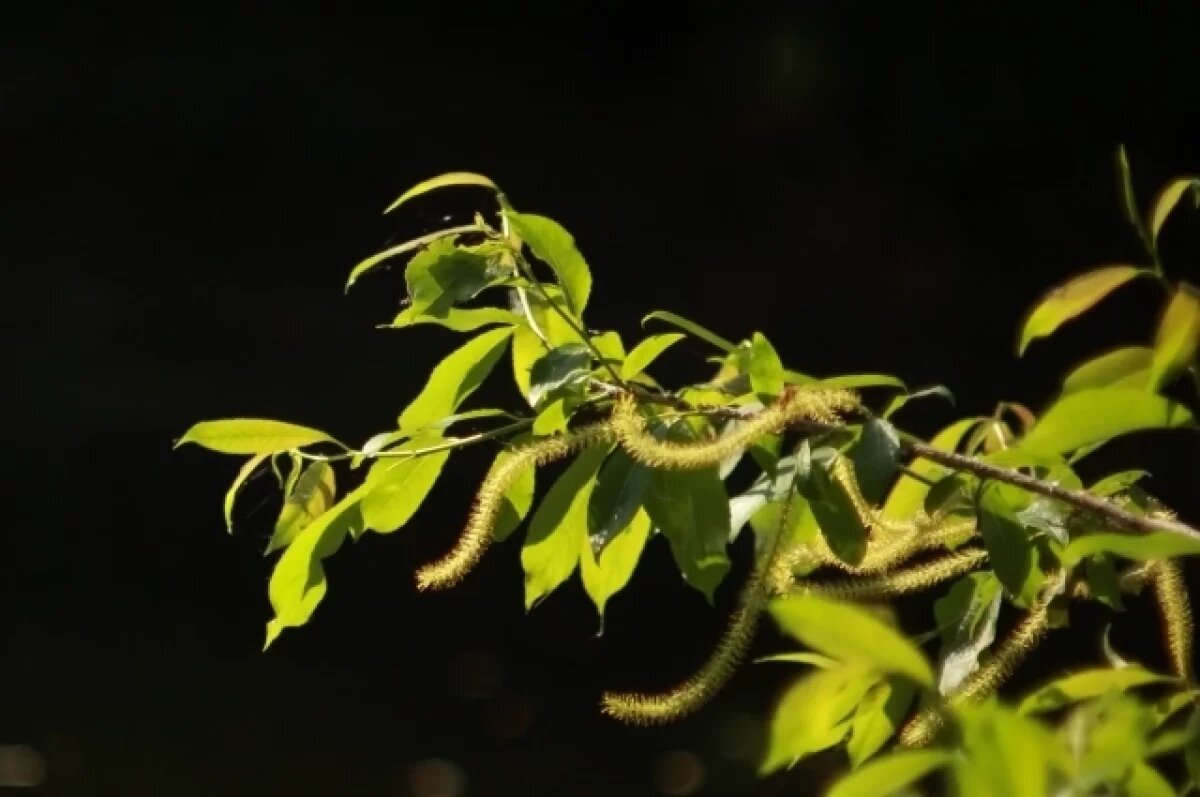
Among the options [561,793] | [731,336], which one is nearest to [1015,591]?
[561,793]

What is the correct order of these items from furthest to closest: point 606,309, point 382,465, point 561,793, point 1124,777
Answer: point 606,309
point 561,793
point 382,465
point 1124,777

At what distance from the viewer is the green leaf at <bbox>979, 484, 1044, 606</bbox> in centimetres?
52

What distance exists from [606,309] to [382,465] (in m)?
2.41

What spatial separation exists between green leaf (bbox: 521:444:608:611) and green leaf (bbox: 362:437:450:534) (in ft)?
0.13

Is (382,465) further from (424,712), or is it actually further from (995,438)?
(424,712)

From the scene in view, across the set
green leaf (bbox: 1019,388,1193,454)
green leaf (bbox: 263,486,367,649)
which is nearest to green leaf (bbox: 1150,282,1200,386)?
green leaf (bbox: 1019,388,1193,454)

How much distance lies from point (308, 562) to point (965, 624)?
0.22 metres

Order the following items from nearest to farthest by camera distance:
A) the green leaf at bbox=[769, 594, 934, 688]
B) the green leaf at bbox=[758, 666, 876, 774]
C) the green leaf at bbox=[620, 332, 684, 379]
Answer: the green leaf at bbox=[769, 594, 934, 688], the green leaf at bbox=[758, 666, 876, 774], the green leaf at bbox=[620, 332, 684, 379]

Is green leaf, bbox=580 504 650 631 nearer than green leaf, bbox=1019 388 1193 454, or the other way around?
green leaf, bbox=1019 388 1193 454

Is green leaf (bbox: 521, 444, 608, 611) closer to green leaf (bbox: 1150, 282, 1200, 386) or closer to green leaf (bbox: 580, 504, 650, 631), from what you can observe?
green leaf (bbox: 580, 504, 650, 631)

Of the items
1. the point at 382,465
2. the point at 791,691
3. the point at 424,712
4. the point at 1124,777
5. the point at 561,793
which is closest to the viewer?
the point at 1124,777

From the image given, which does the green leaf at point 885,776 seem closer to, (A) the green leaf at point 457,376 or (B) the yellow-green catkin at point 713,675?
(B) the yellow-green catkin at point 713,675

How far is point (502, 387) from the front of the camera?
2.88 m

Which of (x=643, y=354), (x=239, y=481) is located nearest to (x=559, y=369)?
(x=643, y=354)
